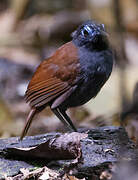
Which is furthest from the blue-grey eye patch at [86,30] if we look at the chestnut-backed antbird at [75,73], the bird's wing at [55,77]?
the bird's wing at [55,77]

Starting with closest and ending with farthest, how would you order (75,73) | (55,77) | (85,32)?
(75,73)
(55,77)
(85,32)

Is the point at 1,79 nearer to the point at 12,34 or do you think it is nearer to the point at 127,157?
the point at 12,34

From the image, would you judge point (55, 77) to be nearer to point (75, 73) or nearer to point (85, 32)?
point (75, 73)

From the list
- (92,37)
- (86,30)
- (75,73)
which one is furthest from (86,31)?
(75,73)

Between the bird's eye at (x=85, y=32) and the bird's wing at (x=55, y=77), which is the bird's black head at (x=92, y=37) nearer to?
the bird's eye at (x=85, y=32)

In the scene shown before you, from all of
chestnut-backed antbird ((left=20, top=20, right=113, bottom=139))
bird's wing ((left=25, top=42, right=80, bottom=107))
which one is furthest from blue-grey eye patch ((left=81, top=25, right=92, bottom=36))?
bird's wing ((left=25, top=42, right=80, bottom=107))

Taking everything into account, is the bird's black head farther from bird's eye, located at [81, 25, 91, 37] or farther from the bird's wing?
the bird's wing
